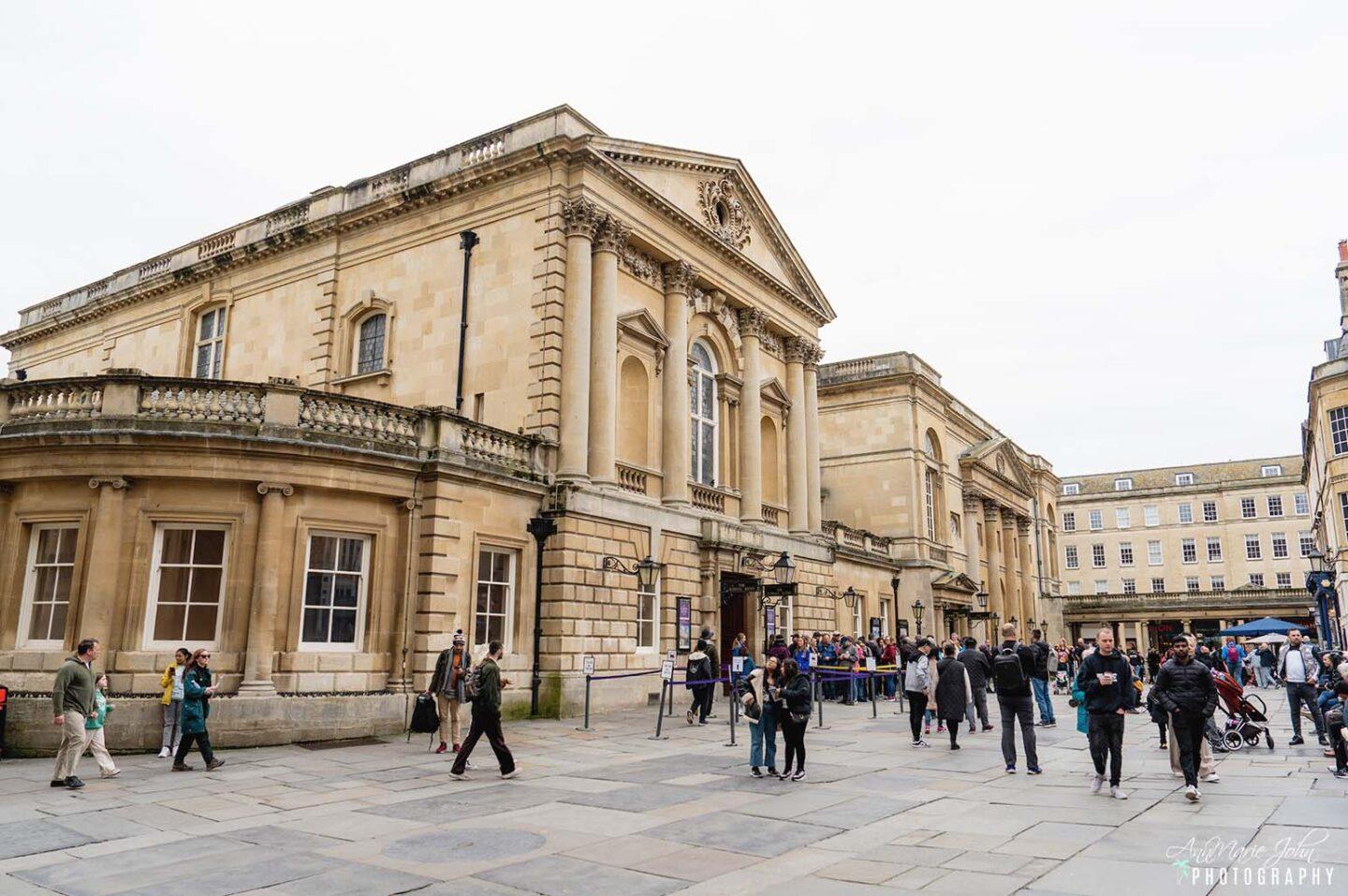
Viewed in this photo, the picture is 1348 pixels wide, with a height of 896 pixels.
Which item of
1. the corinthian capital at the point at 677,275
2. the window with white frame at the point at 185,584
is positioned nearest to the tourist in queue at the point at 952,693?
the window with white frame at the point at 185,584

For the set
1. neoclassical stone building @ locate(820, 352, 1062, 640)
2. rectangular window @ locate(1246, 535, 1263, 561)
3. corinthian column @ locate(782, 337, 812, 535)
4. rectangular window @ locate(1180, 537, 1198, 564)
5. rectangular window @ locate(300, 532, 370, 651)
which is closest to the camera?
rectangular window @ locate(300, 532, 370, 651)

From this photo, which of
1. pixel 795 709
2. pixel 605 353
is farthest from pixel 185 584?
pixel 795 709

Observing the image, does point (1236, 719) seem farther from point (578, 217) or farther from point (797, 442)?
point (797, 442)

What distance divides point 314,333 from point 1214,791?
2288 centimetres

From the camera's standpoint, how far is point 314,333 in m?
25.6

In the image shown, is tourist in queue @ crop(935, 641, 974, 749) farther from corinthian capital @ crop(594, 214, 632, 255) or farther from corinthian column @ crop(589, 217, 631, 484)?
corinthian capital @ crop(594, 214, 632, 255)

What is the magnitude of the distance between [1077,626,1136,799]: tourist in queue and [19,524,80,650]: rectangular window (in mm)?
14937

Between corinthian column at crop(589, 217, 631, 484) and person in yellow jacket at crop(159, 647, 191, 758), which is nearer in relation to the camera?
person in yellow jacket at crop(159, 647, 191, 758)

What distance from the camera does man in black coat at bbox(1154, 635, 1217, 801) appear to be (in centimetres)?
991

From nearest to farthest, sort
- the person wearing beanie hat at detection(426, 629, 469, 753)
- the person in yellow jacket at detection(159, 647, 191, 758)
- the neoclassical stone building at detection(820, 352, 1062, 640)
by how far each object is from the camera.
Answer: the person in yellow jacket at detection(159, 647, 191, 758) < the person wearing beanie hat at detection(426, 629, 469, 753) < the neoclassical stone building at detection(820, 352, 1062, 640)

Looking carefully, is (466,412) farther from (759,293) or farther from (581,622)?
(759,293)

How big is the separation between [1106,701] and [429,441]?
39.8 feet

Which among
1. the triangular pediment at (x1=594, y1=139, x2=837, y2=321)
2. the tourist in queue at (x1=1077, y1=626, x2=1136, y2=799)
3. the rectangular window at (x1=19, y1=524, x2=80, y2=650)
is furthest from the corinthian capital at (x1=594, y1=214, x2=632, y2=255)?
the tourist in queue at (x1=1077, y1=626, x2=1136, y2=799)

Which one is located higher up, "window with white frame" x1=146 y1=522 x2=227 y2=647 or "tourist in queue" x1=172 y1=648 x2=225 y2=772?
"window with white frame" x1=146 y1=522 x2=227 y2=647
